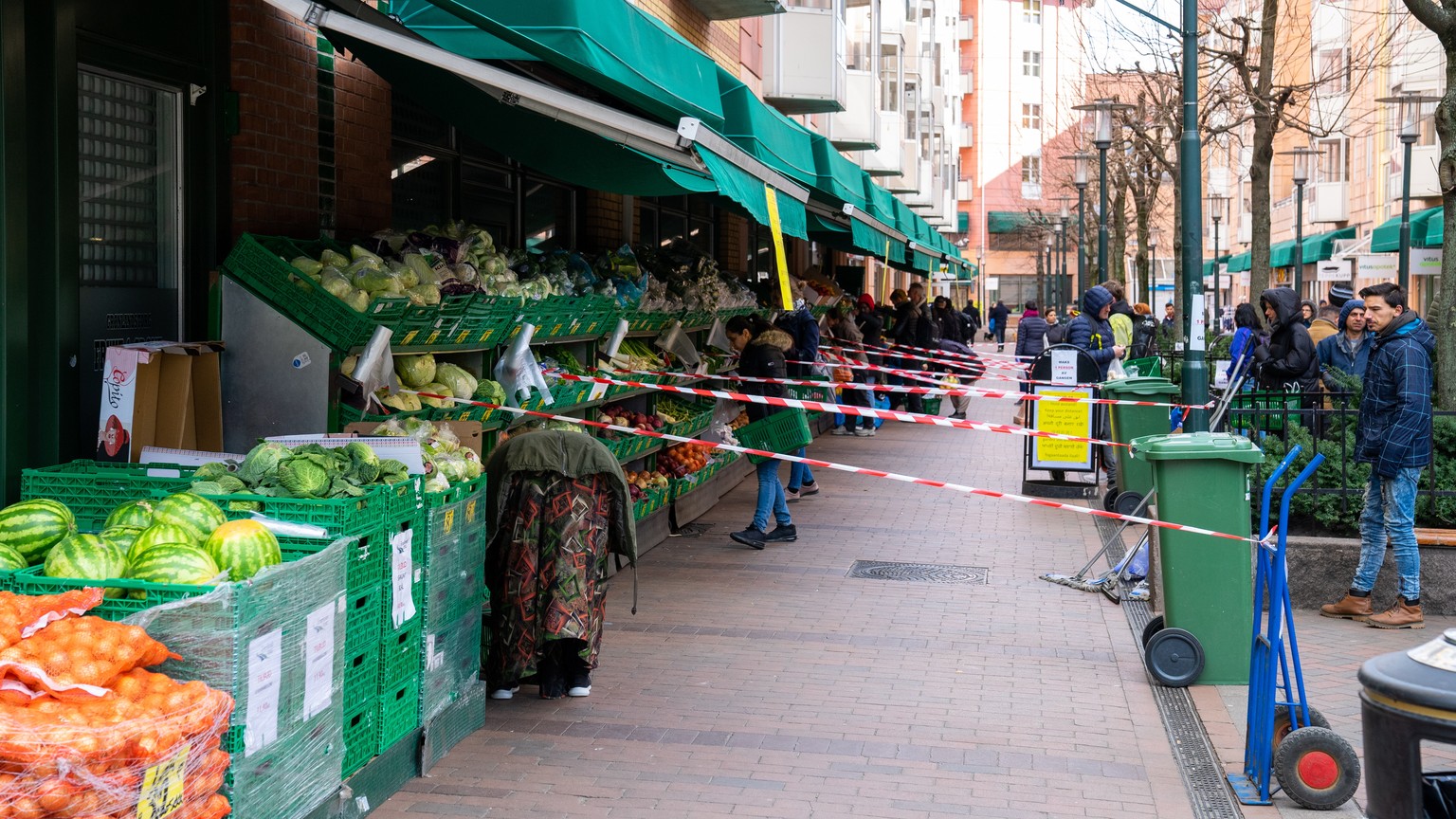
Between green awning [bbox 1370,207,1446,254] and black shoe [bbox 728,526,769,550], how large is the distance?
19359 mm

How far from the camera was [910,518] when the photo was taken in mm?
13664

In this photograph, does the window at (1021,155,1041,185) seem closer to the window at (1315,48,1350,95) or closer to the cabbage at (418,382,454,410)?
the window at (1315,48,1350,95)

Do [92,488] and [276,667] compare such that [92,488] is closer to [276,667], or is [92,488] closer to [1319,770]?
[276,667]

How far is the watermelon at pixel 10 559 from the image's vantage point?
174 inches

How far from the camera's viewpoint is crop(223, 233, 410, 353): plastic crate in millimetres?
6484

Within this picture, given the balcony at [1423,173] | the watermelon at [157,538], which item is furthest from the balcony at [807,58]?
the balcony at [1423,173]

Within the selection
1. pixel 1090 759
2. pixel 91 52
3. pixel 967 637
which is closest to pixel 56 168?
pixel 91 52

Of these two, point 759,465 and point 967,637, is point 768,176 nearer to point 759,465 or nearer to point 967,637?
point 967,637

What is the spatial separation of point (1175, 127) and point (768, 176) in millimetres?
18268

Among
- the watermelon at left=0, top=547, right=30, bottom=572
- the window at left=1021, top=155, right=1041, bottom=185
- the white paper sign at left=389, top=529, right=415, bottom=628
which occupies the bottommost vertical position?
the white paper sign at left=389, top=529, right=415, bottom=628

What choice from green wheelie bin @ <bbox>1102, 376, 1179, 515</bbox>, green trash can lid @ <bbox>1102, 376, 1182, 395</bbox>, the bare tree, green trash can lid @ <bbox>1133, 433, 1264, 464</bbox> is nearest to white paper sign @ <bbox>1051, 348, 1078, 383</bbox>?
green wheelie bin @ <bbox>1102, 376, 1179, 515</bbox>

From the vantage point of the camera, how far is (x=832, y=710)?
7.13 meters

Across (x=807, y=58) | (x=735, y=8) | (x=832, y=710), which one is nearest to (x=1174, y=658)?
(x=832, y=710)

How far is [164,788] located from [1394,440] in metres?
7.45
